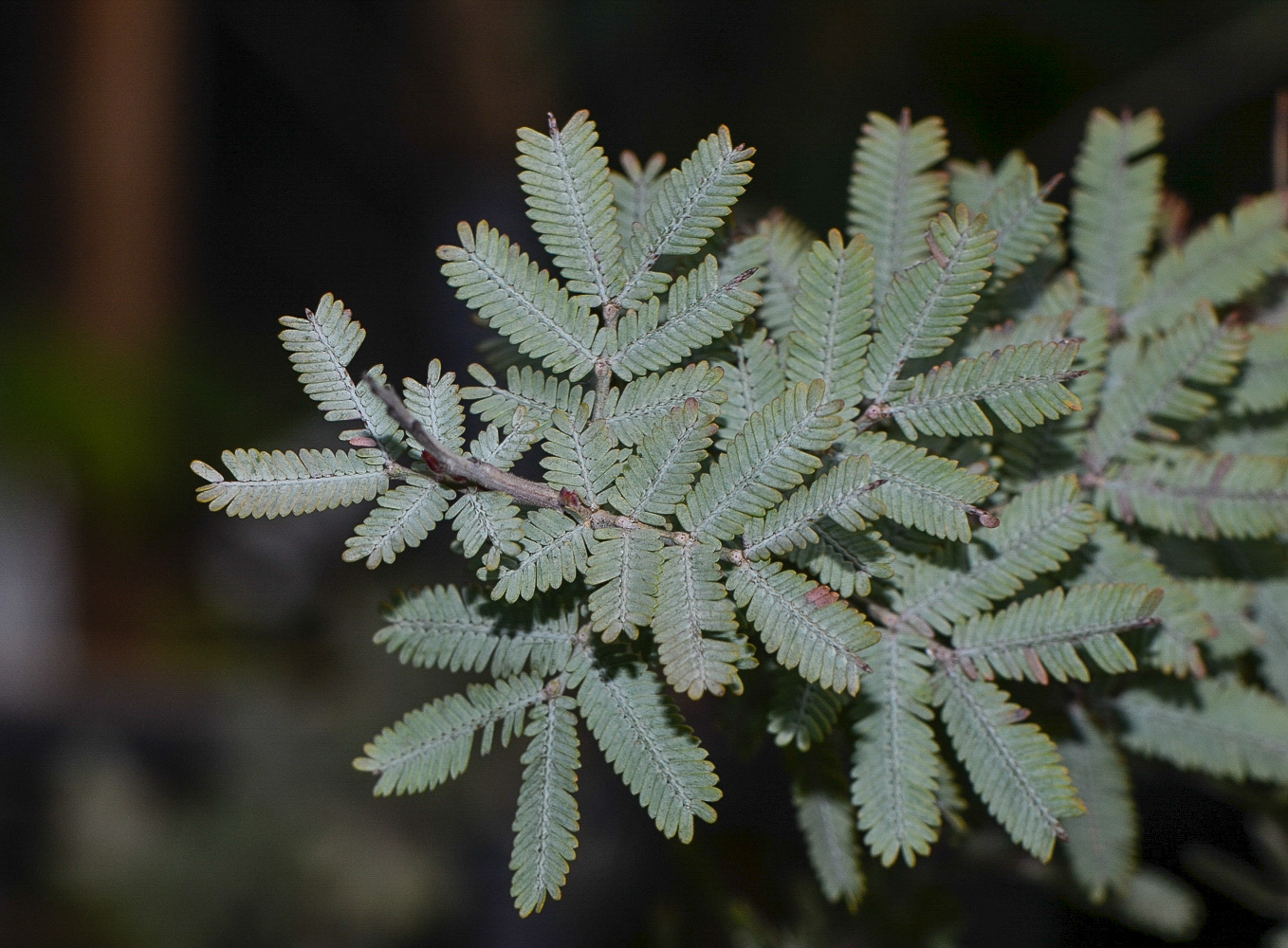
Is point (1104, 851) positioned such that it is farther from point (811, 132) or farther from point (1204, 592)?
point (811, 132)

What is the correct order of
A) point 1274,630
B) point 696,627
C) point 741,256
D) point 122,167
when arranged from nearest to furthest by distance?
point 696,627, point 741,256, point 1274,630, point 122,167

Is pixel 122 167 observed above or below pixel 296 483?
above

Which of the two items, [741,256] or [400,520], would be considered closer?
[400,520]

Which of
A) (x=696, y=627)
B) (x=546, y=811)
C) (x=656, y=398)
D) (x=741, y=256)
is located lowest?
(x=546, y=811)

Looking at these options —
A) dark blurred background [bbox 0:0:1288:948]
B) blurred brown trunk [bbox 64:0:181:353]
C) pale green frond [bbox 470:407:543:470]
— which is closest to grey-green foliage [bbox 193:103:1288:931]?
pale green frond [bbox 470:407:543:470]

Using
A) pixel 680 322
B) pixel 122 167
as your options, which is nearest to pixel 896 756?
pixel 680 322

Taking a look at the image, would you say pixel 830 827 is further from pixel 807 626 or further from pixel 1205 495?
pixel 1205 495

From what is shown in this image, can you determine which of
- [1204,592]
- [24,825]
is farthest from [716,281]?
→ [24,825]
